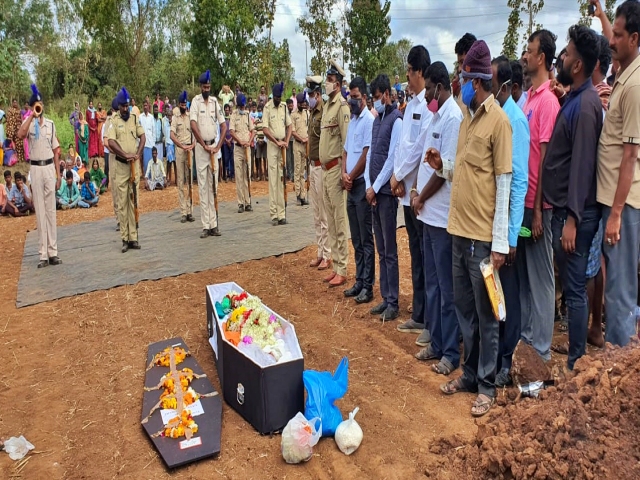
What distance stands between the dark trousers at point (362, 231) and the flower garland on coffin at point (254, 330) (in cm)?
175

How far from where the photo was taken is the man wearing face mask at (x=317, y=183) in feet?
22.5

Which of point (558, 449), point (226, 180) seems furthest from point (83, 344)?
point (226, 180)

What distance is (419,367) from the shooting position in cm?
438

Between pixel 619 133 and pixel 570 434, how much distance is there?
1885 mm

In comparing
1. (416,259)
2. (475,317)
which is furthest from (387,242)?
(475,317)

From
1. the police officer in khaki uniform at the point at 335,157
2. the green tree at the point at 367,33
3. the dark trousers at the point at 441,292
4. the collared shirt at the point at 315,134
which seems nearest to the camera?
the dark trousers at the point at 441,292

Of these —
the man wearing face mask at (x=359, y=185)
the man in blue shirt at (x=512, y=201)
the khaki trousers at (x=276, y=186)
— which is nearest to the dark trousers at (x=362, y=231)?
the man wearing face mask at (x=359, y=185)

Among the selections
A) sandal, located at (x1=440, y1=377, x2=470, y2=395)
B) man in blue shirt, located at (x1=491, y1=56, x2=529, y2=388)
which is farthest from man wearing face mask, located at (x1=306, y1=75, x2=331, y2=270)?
sandal, located at (x1=440, y1=377, x2=470, y2=395)

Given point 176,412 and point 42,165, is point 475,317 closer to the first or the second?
point 176,412

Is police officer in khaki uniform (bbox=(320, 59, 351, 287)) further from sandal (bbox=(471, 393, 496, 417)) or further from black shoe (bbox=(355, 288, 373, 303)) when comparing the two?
sandal (bbox=(471, 393, 496, 417))

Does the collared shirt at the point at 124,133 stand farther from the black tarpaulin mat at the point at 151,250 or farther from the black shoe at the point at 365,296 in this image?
the black shoe at the point at 365,296

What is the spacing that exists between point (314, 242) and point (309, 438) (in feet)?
17.3

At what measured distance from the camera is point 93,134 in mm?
16578

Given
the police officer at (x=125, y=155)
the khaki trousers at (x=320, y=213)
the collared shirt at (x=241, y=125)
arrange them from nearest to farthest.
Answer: the khaki trousers at (x=320, y=213) < the police officer at (x=125, y=155) < the collared shirt at (x=241, y=125)
